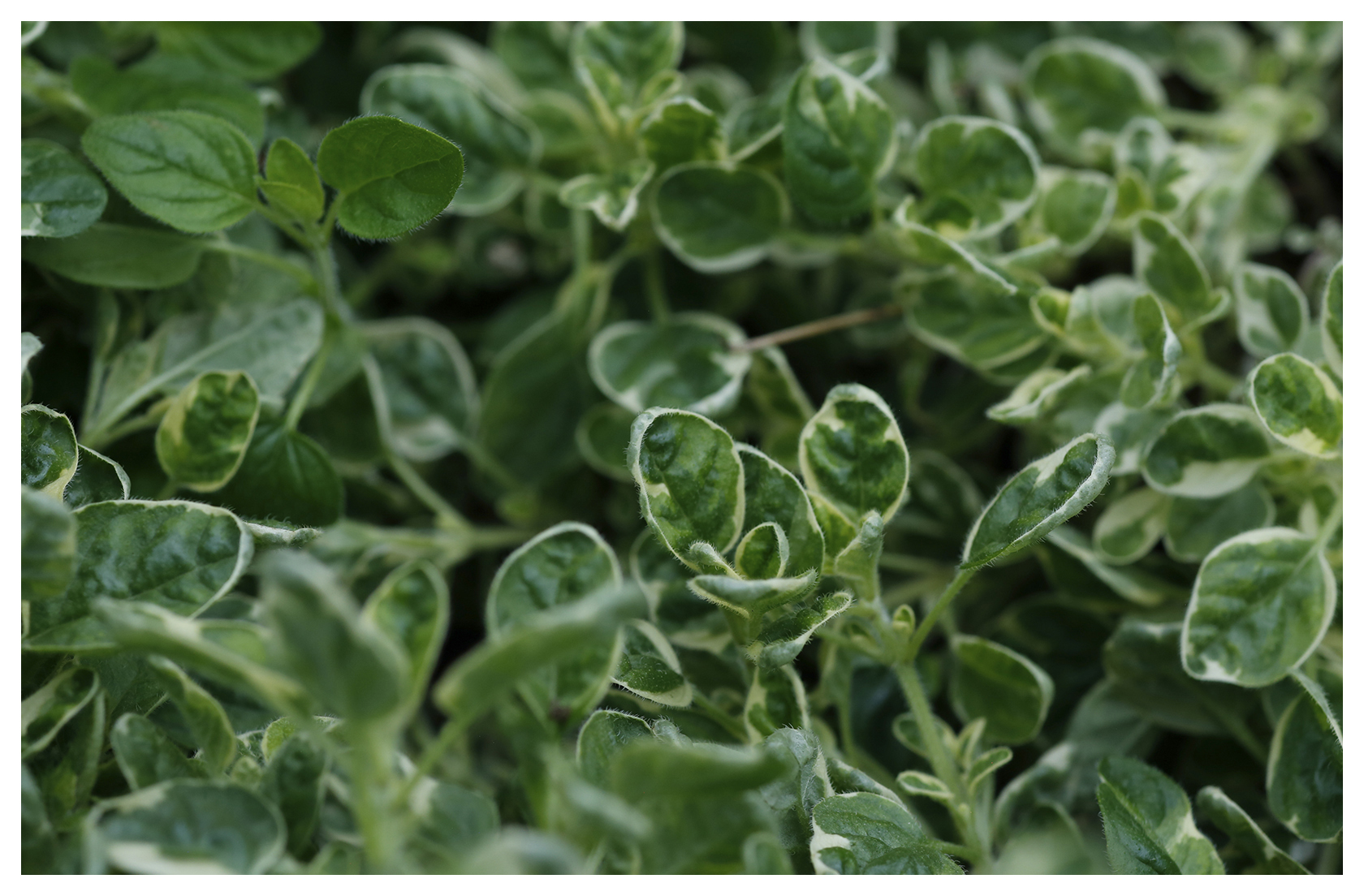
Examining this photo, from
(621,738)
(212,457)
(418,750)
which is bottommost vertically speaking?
(418,750)

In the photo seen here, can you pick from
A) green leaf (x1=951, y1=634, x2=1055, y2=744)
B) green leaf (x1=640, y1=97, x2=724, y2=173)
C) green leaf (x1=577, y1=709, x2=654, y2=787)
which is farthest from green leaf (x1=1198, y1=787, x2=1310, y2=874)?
green leaf (x1=640, y1=97, x2=724, y2=173)

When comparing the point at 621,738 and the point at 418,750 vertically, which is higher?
the point at 621,738

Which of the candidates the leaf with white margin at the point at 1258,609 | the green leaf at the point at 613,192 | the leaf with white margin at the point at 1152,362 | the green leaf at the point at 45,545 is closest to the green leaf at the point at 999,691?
the leaf with white margin at the point at 1258,609

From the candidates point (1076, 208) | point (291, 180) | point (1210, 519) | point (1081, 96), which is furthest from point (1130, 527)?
point (291, 180)

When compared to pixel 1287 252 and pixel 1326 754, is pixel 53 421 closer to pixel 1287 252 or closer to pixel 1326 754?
pixel 1326 754

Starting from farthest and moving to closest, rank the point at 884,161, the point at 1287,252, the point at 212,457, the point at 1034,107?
the point at 1287,252 → the point at 1034,107 → the point at 884,161 → the point at 212,457

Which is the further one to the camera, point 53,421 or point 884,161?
point 884,161

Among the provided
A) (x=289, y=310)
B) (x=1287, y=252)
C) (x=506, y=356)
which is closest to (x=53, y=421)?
(x=289, y=310)

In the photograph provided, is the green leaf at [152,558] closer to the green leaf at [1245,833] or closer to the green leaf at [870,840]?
the green leaf at [870,840]
